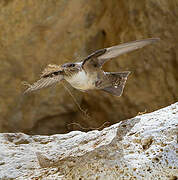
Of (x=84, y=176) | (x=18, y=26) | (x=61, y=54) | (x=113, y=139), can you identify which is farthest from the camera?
(x=61, y=54)

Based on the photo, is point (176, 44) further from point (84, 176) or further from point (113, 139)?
point (84, 176)

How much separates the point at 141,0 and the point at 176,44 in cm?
47

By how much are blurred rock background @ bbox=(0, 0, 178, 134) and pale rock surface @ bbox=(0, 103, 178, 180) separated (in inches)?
46.2

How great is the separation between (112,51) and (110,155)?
17.2 inches

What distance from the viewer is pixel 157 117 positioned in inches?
55.4

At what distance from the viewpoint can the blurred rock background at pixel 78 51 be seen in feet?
8.81

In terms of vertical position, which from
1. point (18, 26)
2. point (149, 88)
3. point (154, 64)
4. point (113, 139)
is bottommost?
point (149, 88)

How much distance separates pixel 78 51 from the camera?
2.91 m

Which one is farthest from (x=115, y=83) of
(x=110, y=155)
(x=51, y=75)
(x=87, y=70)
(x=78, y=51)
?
(x=78, y=51)

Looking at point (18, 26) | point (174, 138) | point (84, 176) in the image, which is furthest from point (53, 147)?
point (18, 26)

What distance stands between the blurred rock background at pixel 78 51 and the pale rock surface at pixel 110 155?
1.17 m

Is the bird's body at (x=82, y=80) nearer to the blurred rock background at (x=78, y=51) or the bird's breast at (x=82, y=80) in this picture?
the bird's breast at (x=82, y=80)

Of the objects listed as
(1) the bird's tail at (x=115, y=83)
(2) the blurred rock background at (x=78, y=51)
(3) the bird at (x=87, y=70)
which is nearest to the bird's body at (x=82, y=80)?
(3) the bird at (x=87, y=70)

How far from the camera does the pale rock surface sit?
1.14 m
